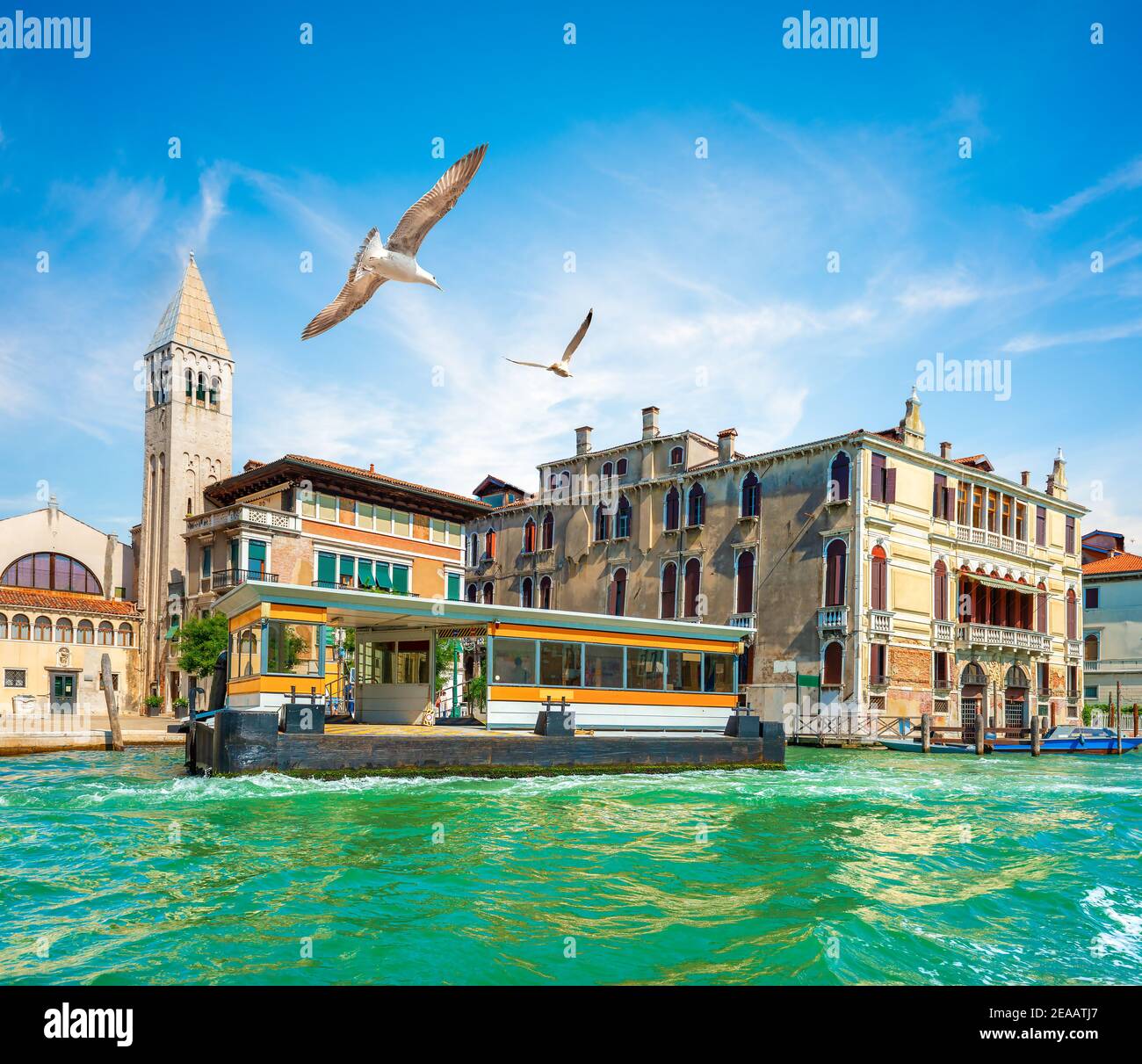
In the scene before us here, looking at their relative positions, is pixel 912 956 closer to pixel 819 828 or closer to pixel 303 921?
pixel 303 921

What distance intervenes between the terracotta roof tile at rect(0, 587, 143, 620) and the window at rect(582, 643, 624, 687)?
2610cm

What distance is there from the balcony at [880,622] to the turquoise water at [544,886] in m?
16.8

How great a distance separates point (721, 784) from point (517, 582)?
1086 inches

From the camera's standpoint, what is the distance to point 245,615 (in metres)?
17.2

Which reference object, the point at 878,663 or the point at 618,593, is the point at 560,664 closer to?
the point at 878,663

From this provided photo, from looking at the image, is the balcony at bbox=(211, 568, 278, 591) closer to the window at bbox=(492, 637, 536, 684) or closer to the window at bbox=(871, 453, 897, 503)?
the window at bbox=(492, 637, 536, 684)

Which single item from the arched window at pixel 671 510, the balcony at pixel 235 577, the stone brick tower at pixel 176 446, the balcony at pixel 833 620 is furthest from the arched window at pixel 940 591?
the stone brick tower at pixel 176 446

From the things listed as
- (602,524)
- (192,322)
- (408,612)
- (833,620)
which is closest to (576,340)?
(408,612)

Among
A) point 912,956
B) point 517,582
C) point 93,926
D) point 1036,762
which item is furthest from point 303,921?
point 517,582

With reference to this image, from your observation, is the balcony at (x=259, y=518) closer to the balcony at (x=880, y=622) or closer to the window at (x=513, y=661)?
the window at (x=513, y=661)

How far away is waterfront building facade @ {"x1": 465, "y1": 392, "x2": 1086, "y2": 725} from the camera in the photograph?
33125mm

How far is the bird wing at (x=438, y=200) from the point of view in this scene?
8047mm

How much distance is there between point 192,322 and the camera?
41438 mm

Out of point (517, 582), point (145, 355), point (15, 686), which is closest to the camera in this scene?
point (15, 686)
